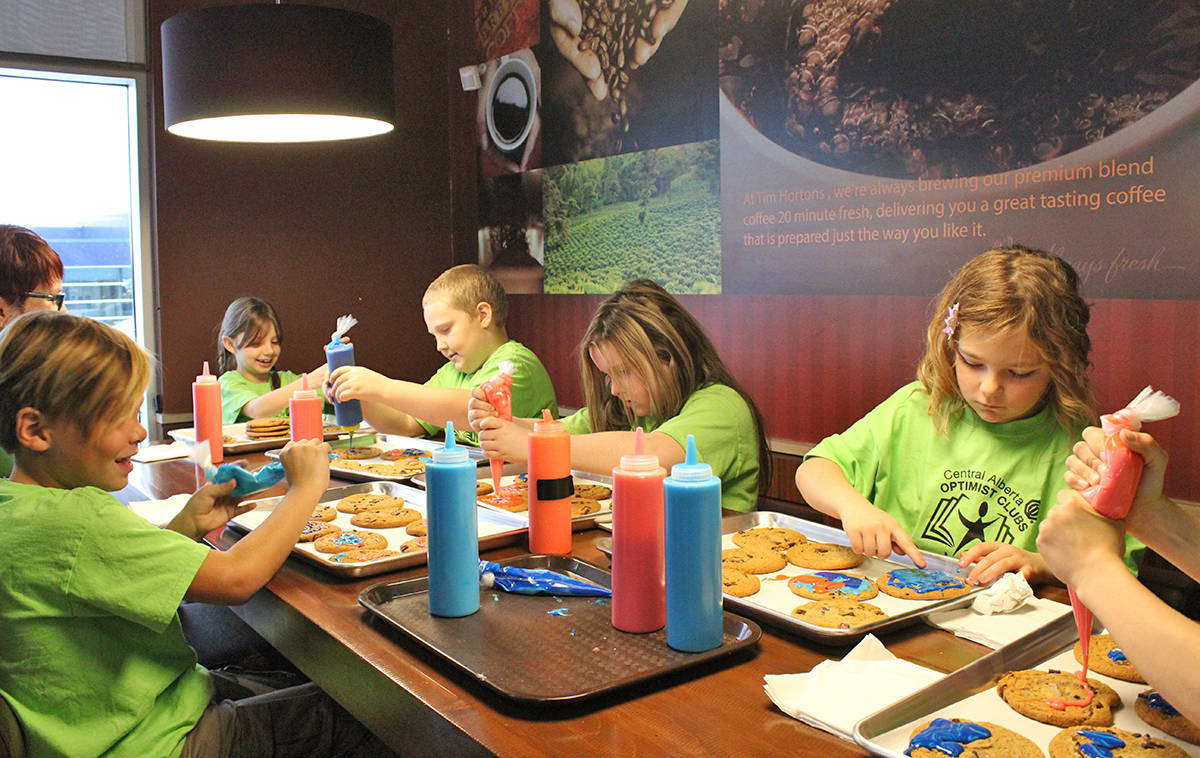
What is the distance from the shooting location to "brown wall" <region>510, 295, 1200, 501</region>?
7.34ft

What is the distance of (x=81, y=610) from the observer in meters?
1.29

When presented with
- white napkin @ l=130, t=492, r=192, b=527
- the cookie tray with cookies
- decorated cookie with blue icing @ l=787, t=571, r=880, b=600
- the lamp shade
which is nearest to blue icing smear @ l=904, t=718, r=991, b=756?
decorated cookie with blue icing @ l=787, t=571, r=880, b=600

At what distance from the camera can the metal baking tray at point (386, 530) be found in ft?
4.92

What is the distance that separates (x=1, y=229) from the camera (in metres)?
2.63

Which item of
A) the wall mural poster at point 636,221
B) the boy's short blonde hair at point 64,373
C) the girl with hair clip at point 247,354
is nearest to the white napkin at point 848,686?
the boy's short blonde hair at point 64,373

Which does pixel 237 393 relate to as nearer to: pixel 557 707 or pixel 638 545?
pixel 638 545

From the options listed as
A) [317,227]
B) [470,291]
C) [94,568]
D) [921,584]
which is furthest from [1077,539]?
[317,227]

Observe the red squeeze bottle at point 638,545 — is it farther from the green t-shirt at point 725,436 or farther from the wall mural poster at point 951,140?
the wall mural poster at point 951,140

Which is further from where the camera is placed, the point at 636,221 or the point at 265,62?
the point at 636,221

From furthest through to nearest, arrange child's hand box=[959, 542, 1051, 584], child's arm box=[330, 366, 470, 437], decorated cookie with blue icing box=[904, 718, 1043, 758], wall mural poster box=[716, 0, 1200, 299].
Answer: child's arm box=[330, 366, 470, 437] → wall mural poster box=[716, 0, 1200, 299] → child's hand box=[959, 542, 1051, 584] → decorated cookie with blue icing box=[904, 718, 1043, 758]

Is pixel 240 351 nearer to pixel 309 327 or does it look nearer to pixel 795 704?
pixel 309 327

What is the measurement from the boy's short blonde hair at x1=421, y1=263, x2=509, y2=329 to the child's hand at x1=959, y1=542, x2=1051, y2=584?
1922 mm

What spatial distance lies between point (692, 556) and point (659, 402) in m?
1.13

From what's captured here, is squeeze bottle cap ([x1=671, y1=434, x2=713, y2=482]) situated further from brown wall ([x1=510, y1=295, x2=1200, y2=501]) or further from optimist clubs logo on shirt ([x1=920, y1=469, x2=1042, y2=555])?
brown wall ([x1=510, y1=295, x2=1200, y2=501])
